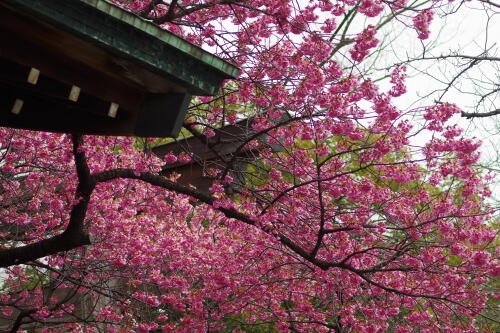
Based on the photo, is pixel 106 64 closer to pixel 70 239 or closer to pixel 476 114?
pixel 70 239

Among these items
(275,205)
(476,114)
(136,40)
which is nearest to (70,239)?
(275,205)

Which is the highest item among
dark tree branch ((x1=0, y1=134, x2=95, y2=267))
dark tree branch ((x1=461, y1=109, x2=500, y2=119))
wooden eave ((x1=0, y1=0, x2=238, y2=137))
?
dark tree branch ((x1=461, y1=109, x2=500, y2=119))

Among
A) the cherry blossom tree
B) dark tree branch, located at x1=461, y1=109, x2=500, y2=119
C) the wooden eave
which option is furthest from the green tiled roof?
dark tree branch, located at x1=461, y1=109, x2=500, y2=119

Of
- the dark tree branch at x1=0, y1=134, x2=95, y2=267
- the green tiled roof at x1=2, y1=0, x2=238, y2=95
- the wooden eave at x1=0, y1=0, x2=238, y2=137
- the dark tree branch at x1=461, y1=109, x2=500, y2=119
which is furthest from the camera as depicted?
the dark tree branch at x1=461, y1=109, x2=500, y2=119

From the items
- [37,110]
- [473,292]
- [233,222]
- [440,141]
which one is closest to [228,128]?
[233,222]

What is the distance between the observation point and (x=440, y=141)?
22.1 ft

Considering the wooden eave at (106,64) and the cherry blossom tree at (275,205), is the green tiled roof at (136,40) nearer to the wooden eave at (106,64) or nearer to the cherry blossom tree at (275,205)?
the wooden eave at (106,64)

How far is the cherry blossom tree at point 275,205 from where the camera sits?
20.6ft

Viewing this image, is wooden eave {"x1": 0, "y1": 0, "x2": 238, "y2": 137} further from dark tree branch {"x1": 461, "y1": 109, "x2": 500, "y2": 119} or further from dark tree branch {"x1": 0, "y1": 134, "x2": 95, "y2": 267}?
dark tree branch {"x1": 461, "y1": 109, "x2": 500, "y2": 119}

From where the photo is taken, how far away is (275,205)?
682 cm

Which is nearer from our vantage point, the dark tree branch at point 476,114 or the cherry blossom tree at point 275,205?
the cherry blossom tree at point 275,205

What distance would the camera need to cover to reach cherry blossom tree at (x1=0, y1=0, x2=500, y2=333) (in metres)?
6.29

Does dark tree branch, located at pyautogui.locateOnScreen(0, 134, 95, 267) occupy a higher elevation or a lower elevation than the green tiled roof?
lower

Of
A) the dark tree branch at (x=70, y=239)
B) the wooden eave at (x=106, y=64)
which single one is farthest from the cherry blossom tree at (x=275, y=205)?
the wooden eave at (x=106, y=64)
